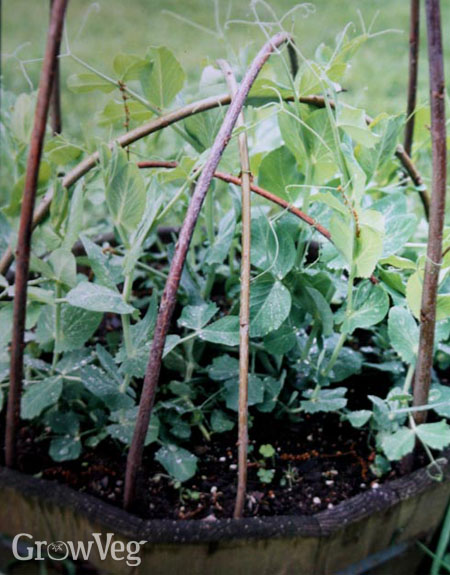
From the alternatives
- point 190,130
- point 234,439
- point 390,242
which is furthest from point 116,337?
point 390,242

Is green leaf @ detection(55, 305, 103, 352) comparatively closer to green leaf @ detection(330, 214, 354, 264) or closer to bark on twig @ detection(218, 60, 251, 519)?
bark on twig @ detection(218, 60, 251, 519)

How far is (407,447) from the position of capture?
82cm

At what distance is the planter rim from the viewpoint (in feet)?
2.59

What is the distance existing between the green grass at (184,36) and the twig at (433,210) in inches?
85.5

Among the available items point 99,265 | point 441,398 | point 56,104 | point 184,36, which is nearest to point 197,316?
point 99,265

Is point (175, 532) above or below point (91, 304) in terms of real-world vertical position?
below

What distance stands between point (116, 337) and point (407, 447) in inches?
21.3

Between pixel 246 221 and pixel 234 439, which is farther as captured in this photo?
pixel 234 439

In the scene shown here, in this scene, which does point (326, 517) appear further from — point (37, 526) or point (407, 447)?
point (37, 526)

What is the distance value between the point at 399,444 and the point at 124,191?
50 cm

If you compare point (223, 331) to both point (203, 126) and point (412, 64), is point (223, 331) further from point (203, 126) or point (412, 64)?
point (412, 64)

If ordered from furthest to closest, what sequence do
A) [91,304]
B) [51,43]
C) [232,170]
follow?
1. [232,170]
2. [91,304]
3. [51,43]

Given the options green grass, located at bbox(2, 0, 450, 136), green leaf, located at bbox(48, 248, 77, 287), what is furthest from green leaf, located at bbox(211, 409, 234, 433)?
green grass, located at bbox(2, 0, 450, 136)

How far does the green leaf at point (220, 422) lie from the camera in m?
0.99
